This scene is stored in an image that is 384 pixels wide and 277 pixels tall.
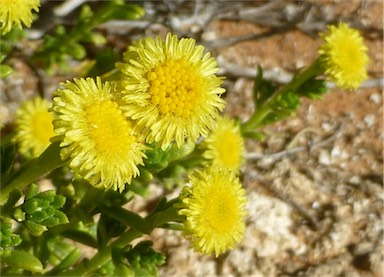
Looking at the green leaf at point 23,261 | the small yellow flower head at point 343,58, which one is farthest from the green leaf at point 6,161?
the small yellow flower head at point 343,58

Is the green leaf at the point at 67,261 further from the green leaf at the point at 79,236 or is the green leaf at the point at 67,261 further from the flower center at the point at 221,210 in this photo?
the flower center at the point at 221,210

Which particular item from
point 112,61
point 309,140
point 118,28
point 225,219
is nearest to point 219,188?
point 225,219

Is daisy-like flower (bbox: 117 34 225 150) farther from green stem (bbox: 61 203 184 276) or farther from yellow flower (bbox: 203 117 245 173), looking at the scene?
yellow flower (bbox: 203 117 245 173)

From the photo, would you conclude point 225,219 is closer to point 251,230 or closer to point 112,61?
point 112,61

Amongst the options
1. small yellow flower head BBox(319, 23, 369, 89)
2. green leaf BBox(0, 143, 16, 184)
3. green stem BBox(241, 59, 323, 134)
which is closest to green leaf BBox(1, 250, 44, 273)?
green leaf BBox(0, 143, 16, 184)

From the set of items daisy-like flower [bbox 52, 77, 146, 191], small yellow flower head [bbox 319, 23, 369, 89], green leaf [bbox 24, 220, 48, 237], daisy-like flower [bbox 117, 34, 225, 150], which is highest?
small yellow flower head [bbox 319, 23, 369, 89]
